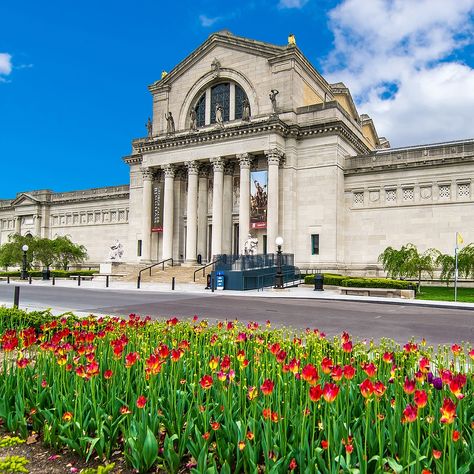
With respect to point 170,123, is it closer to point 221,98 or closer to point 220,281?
point 221,98

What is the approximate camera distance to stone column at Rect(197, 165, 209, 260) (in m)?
46.5

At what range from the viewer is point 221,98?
47438 mm

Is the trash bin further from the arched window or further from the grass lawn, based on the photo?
the arched window

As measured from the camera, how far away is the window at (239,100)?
150 ft

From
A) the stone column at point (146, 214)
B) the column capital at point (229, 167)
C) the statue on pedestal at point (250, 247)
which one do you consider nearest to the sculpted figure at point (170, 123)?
the stone column at point (146, 214)

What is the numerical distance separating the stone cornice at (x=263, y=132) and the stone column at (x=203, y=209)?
3.69m

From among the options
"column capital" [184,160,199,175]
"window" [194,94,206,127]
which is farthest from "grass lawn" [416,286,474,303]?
"window" [194,94,206,127]

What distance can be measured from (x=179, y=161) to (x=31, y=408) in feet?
137

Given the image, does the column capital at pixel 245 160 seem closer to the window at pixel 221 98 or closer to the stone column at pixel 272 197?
the stone column at pixel 272 197

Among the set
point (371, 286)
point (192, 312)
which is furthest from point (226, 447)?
→ point (371, 286)

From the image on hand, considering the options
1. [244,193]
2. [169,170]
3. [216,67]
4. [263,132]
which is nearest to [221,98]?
[216,67]

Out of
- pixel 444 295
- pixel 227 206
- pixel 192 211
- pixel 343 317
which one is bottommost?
pixel 444 295

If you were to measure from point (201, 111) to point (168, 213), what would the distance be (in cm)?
1240

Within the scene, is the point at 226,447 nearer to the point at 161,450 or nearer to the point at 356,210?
the point at 161,450
